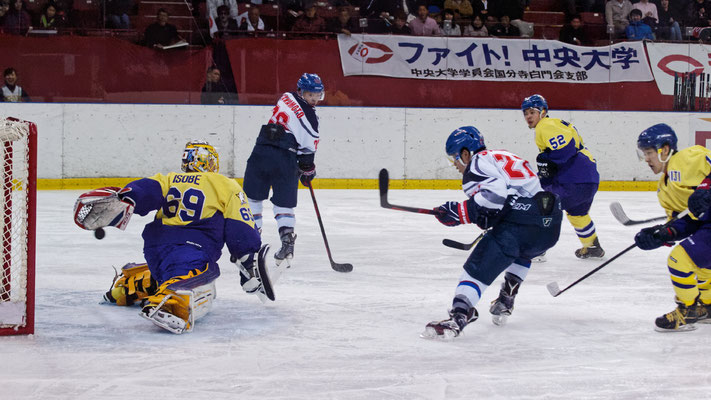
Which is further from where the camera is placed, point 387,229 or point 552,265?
point 387,229

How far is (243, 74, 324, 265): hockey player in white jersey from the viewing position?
5398mm

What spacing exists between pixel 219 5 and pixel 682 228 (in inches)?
277

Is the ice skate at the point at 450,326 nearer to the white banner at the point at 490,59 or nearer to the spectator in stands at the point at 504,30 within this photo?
the white banner at the point at 490,59

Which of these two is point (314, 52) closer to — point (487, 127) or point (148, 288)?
point (487, 127)

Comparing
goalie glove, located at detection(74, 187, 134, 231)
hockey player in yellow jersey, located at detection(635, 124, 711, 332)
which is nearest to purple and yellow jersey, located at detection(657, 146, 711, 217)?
hockey player in yellow jersey, located at detection(635, 124, 711, 332)

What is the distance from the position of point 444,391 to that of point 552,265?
2.91 meters

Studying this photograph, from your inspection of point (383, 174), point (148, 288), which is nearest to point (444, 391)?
point (383, 174)

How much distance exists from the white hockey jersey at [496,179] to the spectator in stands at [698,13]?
787 centimetres

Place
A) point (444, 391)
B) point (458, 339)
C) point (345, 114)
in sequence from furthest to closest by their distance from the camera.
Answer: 1. point (345, 114)
2. point (458, 339)
3. point (444, 391)

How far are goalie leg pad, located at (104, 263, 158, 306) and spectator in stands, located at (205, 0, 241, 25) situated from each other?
5.97 meters

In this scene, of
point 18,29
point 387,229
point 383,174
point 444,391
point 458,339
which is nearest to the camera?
point 444,391

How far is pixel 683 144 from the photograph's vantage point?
989 centimetres

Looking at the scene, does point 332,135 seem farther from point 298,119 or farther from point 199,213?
point 199,213

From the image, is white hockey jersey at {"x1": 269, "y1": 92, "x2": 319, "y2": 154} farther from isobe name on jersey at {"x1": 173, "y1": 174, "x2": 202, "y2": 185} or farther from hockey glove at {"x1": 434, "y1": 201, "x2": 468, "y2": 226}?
hockey glove at {"x1": 434, "y1": 201, "x2": 468, "y2": 226}
